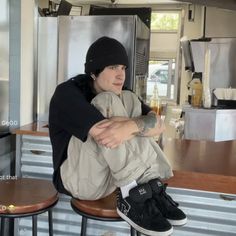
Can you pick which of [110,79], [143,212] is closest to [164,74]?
[110,79]

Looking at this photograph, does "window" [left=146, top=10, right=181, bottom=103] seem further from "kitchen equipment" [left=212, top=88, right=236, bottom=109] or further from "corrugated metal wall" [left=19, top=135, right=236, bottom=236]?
"corrugated metal wall" [left=19, top=135, right=236, bottom=236]

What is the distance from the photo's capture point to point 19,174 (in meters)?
2.30

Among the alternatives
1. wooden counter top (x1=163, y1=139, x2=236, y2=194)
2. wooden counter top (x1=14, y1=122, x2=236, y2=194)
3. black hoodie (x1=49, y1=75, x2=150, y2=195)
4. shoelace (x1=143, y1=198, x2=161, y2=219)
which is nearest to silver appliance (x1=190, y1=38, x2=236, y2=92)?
wooden counter top (x1=14, y1=122, x2=236, y2=194)

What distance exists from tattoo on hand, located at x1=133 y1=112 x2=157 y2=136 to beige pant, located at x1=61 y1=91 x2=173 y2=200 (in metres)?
0.03

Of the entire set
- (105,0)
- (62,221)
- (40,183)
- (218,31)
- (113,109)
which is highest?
(105,0)

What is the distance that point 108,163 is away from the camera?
1348mm

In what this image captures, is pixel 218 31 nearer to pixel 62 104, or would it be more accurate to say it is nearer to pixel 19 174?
pixel 19 174

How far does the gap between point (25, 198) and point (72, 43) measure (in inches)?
50.0

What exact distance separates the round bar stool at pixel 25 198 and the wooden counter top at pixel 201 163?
402 millimetres

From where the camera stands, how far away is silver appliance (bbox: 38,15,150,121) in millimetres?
2465

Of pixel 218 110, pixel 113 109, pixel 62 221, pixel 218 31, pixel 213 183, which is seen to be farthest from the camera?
pixel 218 31

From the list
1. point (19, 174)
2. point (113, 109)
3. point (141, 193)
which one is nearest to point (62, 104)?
point (113, 109)

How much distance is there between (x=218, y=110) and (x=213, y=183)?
3.86 feet

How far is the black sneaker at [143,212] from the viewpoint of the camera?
1289mm
